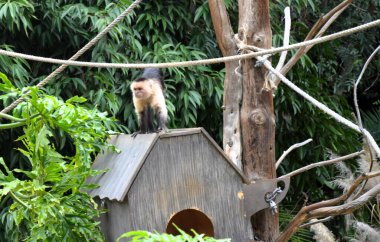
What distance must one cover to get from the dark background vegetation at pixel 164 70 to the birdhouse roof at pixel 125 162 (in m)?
0.99

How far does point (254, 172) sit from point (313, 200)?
9.06 feet

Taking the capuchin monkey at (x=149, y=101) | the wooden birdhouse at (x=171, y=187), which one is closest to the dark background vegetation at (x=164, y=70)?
the capuchin monkey at (x=149, y=101)

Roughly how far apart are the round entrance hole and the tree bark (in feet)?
1.25

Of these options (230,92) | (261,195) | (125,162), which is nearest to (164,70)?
(230,92)

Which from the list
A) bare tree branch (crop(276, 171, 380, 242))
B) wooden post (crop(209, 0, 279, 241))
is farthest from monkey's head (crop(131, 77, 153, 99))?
bare tree branch (crop(276, 171, 380, 242))

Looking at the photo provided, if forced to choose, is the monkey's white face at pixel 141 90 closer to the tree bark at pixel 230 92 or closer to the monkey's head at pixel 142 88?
the monkey's head at pixel 142 88

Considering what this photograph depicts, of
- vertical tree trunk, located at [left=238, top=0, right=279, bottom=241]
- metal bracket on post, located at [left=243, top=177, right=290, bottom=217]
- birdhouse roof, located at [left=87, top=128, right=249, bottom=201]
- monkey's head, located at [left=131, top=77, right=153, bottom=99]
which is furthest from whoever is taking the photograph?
monkey's head, located at [left=131, top=77, right=153, bottom=99]

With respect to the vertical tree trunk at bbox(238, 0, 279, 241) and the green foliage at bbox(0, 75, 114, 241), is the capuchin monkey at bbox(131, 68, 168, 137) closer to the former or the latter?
the vertical tree trunk at bbox(238, 0, 279, 241)

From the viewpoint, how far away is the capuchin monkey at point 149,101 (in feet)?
13.9

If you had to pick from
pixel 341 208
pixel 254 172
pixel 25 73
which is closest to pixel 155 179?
pixel 254 172

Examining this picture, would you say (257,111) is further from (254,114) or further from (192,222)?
(192,222)

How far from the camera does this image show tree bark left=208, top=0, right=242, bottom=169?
3.95 metres

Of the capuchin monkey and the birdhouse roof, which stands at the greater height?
the capuchin monkey

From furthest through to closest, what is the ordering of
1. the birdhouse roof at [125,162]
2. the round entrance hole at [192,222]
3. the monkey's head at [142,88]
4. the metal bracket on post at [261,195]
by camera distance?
the monkey's head at [142,88], the metal bracket on post at [261,195], the round entrance hole at [192,222], the birdhouse roof at [125,162]
